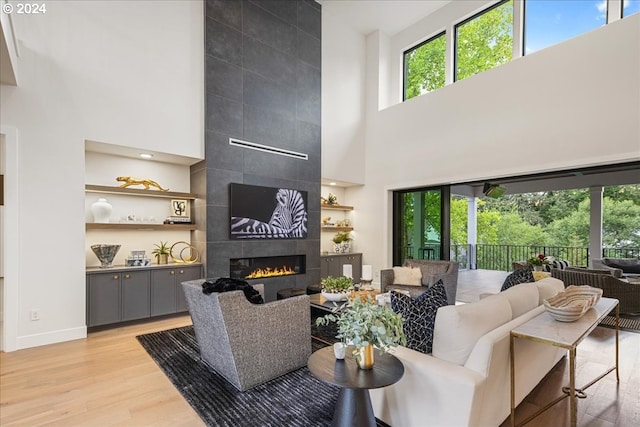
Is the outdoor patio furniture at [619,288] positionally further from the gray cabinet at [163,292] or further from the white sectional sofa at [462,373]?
the gray cabinet at [163,292]

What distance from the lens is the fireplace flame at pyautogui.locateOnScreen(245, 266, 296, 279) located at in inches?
218

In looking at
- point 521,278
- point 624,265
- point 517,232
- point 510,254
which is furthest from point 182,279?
point 517,232

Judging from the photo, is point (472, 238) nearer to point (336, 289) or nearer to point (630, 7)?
point (630, 7)

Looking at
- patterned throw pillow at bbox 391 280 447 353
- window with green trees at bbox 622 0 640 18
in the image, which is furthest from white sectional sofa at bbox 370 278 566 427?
window with green trees at bbox 622 0 640 18

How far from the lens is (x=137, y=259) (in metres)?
4.52

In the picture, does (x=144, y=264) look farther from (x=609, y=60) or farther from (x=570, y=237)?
(x=570, y=237)

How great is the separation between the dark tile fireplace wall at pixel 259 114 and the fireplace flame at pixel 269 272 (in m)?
0.11

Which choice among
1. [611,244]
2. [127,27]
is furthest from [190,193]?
[611,244]

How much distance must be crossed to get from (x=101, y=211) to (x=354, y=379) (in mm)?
4342

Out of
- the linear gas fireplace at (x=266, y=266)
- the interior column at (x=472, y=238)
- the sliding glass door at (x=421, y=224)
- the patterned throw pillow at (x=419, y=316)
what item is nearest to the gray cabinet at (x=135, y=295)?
the linear gas fireplace at (x=266, y=266)

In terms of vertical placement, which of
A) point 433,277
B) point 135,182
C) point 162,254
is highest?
point 135,182

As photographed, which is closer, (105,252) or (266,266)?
(105,252)

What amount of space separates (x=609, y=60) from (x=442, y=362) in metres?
5.08

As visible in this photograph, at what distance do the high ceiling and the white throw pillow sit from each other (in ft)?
18.0
